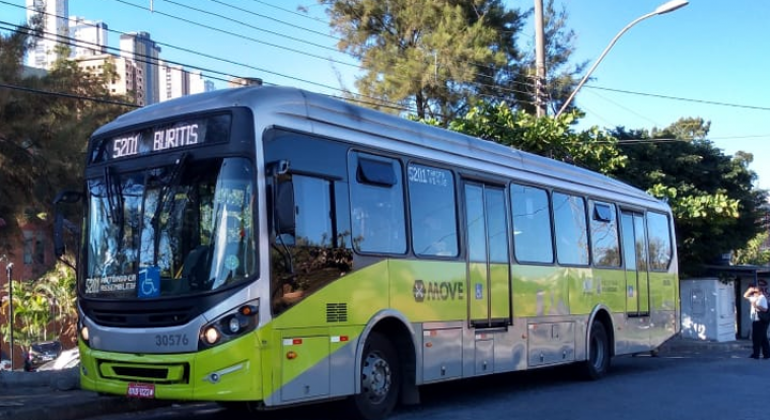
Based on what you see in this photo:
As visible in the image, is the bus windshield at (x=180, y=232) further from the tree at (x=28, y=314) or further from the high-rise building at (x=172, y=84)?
the tree at (x=28, y=314)

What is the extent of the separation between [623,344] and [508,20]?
57.9 ft

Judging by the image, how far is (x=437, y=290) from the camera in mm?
9844

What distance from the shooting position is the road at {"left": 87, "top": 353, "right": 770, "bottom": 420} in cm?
965

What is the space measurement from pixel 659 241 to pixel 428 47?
14667mm

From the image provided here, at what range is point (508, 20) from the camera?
98.0 feet

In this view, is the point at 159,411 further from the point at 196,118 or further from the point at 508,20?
the point at 508,20

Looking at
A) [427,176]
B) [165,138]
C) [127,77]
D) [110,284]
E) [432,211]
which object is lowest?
[110,284]

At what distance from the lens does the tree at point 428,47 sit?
28312mm

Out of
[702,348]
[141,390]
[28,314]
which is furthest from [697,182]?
[28,314]

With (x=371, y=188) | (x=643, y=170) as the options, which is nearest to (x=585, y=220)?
(x=371, y=188)

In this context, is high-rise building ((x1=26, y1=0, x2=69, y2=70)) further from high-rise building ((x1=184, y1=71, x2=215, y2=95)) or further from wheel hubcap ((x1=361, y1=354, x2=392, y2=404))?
wheel hubcap ((x1=361, y1=354, x2=392, y2=404))

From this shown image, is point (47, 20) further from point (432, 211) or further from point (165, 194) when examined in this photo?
point (432, 211)

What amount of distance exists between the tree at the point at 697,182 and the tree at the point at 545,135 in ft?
10.3

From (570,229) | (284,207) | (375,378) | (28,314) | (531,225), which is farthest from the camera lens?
(28,314)
